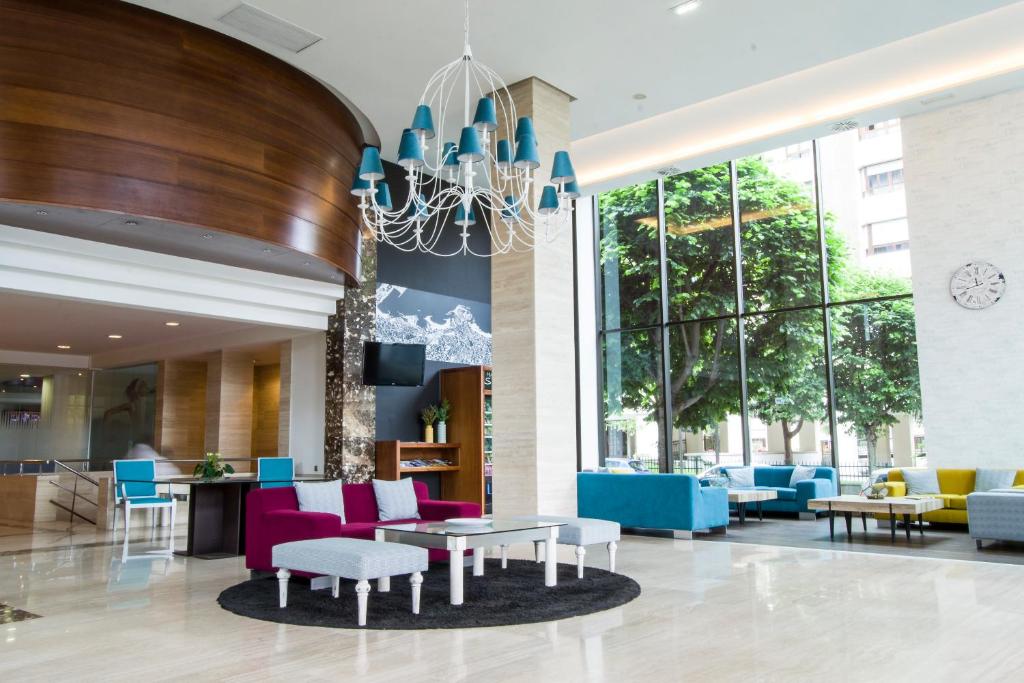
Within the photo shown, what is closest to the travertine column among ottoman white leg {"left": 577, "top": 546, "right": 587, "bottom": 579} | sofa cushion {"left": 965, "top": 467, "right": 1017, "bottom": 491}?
ottoman white leg {"left": 577, "top": 546, "right": 587, "bottom": 579}

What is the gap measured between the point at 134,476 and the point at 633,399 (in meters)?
7.83

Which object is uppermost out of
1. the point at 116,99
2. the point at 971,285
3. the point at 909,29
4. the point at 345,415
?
the point at 909,29

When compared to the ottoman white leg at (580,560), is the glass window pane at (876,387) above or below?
above

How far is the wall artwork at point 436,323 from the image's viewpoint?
1093 cm

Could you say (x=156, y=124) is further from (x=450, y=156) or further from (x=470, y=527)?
(x=470, y=527)

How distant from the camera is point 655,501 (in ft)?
29.3

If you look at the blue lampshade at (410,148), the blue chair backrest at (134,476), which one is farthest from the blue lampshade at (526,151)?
the blue chair backrest at (134,476)

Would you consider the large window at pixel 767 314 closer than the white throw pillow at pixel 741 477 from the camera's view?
Yes

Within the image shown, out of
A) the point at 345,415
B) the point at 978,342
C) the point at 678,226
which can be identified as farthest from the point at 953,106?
the point at 345,415

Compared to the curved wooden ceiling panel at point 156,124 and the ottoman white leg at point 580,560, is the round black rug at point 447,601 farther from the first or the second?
the curved wooden ceiling panel at point 156,124

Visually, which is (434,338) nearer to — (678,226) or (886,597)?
(678,226)

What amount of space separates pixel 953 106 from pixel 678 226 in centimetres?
447

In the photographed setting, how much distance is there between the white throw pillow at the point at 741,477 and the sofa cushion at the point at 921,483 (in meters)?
2.41

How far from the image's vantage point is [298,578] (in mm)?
6129
